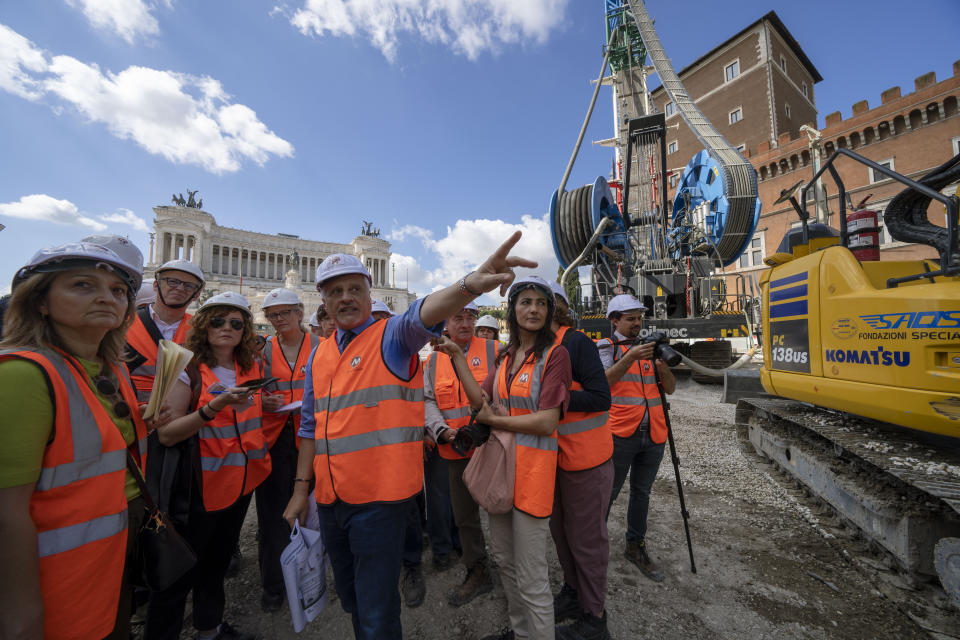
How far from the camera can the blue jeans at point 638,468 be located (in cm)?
302

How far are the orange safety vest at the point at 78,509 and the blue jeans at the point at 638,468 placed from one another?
2930mm

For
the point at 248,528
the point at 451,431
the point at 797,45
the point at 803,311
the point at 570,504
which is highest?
the point at 797,45

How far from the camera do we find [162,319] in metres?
2.94

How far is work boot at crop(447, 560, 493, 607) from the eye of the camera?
274 cm

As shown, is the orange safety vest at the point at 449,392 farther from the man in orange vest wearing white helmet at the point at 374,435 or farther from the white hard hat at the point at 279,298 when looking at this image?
the white hard hat at the point at 279,298

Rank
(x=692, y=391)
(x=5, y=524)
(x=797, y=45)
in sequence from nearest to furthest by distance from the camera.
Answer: (x=5, y=524)
(x=692, y=391)
(x=797, y=45)

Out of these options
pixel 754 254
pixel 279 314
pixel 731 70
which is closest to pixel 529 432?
pixel 279 314

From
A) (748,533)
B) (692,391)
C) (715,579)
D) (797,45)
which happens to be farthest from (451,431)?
(797,45)

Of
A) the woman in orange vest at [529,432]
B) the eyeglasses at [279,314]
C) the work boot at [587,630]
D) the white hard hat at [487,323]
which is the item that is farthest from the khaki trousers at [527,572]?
the eyeglasses at [279,314]

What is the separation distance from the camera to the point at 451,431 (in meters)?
2.86

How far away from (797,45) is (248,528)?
51.6 meters

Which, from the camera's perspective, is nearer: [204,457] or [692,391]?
[204,457]

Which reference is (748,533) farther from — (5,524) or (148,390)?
(148,390)

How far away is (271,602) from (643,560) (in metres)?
2.84
